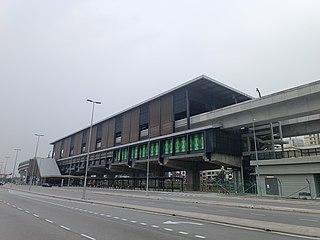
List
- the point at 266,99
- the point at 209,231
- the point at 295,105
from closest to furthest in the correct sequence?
the point at 209,231 → the point at 295,105 → the point at 266,99

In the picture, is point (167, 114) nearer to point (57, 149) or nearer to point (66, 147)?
point (66, 147)

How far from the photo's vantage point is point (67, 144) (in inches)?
4801

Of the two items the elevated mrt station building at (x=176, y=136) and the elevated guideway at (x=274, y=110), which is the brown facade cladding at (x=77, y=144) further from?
the elevated guideway at (x=274, y=110)

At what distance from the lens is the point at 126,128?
7938 centimetres

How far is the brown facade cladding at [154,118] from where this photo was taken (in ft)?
219

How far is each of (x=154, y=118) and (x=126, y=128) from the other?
13.8 m

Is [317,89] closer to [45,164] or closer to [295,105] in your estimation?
[295,105]

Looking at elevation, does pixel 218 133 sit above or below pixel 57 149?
below

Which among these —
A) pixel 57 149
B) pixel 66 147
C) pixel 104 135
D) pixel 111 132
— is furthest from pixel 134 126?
pixel 57 149

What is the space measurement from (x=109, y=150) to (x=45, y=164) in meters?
51.6

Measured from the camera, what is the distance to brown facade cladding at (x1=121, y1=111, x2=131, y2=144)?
78.2 metres

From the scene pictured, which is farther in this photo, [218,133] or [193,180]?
[193,180]

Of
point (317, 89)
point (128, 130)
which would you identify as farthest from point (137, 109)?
point (317, 89)

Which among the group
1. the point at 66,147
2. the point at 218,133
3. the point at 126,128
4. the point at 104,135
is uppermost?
the point at 66,147
